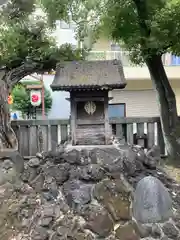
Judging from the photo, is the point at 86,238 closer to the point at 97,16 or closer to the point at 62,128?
the point at 62,128

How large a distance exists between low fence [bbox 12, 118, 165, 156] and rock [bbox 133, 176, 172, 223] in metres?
4.04

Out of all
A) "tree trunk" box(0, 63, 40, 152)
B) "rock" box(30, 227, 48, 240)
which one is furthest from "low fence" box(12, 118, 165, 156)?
"rock" box(30, 227, 48, 240)

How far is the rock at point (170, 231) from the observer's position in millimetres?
4734

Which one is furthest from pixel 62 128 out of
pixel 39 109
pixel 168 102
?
pixel 39 109

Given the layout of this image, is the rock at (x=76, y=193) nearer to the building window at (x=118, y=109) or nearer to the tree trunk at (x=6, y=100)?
the tree trunk at (x=6, y=100)

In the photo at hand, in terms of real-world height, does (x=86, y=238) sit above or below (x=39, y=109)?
below

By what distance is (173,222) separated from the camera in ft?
16.1

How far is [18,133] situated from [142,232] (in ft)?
17.3

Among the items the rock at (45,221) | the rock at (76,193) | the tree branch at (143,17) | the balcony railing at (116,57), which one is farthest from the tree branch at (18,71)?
the balcony railing at (116,57)

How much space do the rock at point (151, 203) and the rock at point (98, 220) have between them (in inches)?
18.0

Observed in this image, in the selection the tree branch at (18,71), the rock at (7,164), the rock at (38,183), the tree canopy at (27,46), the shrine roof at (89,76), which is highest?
the tree canopy at (27,46)

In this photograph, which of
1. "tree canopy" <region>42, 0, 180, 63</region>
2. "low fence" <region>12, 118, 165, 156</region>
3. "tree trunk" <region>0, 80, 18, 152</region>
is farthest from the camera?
"low fence" <region>12, 118, 165, 156</region>

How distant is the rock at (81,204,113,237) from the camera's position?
4680 mm

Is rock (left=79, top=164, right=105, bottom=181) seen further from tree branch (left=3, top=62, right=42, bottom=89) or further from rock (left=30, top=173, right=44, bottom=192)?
tree branch (left=3, top=62, right=42, bottom=89)
